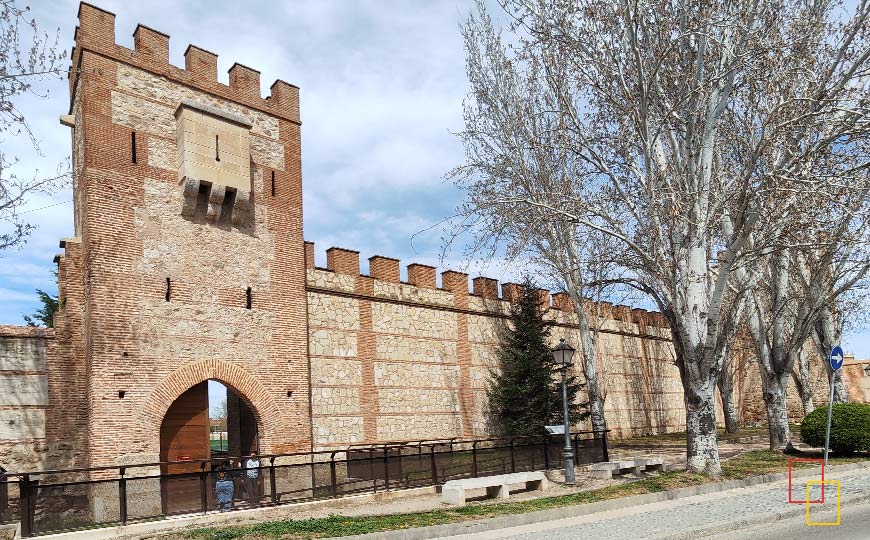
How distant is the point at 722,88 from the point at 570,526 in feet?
31.8

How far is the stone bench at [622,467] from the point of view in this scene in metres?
16.4

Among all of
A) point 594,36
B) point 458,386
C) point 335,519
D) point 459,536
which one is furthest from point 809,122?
point 458,386

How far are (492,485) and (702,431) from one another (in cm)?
454

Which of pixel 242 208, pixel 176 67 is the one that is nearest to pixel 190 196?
pixel 242 208

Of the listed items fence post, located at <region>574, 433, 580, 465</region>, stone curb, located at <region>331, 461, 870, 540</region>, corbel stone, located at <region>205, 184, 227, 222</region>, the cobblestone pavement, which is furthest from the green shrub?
corbel stone, located at <region>205, 184, 227, 222</region>

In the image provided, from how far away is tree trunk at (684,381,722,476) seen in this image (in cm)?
1484

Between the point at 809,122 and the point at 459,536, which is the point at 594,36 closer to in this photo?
the point at 809,122

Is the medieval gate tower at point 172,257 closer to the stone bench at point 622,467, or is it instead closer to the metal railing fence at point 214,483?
the metal railing fence at point 214,483

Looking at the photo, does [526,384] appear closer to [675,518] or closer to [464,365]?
[464,365]

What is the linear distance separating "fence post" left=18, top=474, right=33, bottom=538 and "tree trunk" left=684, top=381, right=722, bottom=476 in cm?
1184

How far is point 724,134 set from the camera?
57.0ft

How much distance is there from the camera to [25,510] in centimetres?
1075

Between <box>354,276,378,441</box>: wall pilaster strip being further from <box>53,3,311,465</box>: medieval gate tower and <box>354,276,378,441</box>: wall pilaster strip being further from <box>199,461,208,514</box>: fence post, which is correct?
<box>199,461,208,514</box>: fence post

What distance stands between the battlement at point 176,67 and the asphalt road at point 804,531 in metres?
14.9
